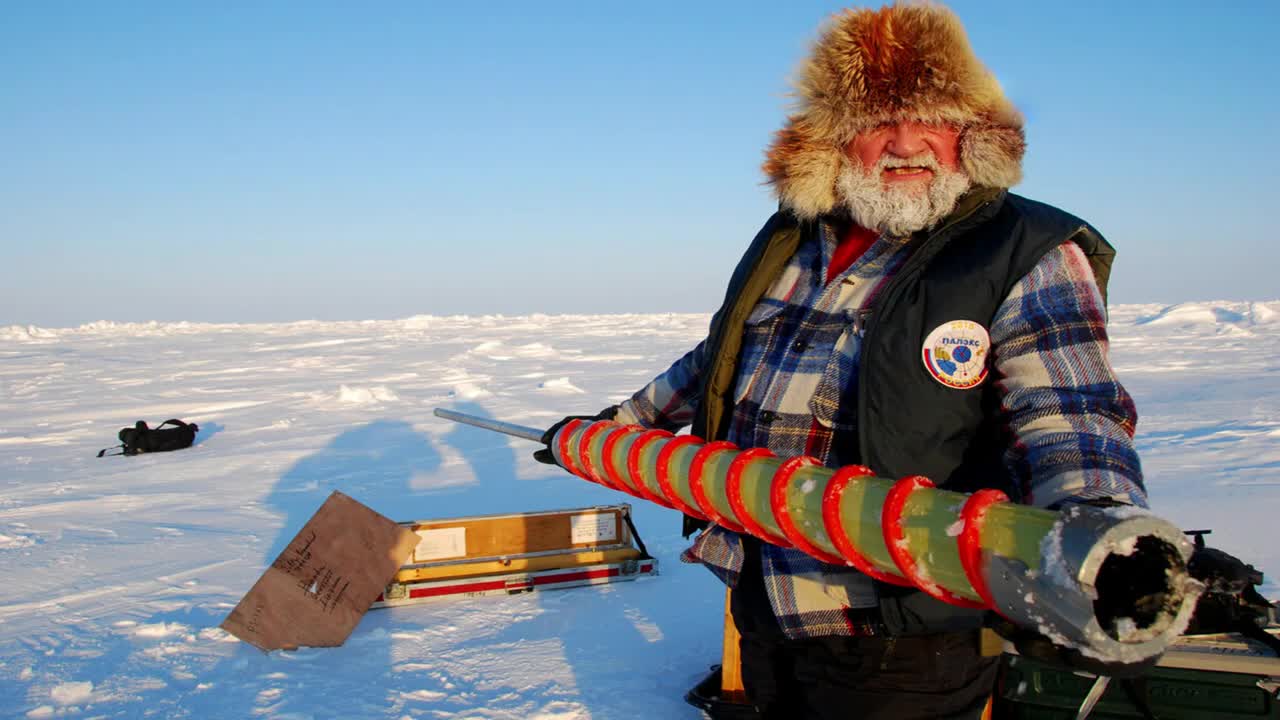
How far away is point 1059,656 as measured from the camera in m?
1.01

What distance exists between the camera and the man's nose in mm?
1717

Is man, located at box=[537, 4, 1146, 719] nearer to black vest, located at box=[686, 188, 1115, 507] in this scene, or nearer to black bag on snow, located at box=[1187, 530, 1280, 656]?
black vest, located at box=[686, 188, 1115, 507]

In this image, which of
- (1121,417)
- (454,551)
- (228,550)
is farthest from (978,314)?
(228,550)

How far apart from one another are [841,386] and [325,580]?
138 inches

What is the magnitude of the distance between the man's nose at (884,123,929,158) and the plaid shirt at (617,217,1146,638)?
0.19m

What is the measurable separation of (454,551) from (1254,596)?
3832 mm

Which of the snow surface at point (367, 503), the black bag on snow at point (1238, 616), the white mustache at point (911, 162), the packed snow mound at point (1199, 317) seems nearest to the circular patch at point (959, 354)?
the white mustache at point (911, 162)

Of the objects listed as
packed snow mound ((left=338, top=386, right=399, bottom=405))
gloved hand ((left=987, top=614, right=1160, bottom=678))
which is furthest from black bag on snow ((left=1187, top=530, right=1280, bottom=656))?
packed snow mound ((left=338, top=386, right=399, bottom=405))

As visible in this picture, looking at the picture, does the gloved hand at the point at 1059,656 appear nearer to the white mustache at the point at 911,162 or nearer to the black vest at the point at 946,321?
the black vest at the point at 946,321

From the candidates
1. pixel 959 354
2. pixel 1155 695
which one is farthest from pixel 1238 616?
pixel 959 354

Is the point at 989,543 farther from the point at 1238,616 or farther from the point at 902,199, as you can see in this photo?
the point at 1238,616

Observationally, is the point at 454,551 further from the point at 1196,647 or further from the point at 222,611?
the point at 1196,647

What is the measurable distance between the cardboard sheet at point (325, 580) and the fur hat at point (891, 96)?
3.40 metres

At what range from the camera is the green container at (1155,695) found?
7.68ft
